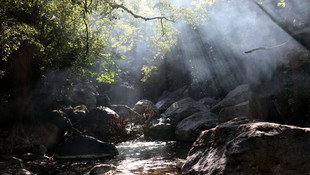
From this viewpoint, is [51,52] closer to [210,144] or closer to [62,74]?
[62,74]

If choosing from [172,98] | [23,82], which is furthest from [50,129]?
[172,98]

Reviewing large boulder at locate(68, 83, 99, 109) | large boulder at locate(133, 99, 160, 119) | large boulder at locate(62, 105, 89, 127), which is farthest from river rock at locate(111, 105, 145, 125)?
large boulder at locate(62, 105, 89, 127)

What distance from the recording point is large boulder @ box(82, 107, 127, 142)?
13164 millimetres

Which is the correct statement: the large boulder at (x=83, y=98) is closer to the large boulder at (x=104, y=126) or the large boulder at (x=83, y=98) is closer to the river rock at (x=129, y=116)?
the river rock at (x=129, y=116)

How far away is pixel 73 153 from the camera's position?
885 centimetres

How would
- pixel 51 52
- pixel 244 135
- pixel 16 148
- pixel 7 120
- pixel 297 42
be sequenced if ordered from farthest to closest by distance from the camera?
pixel 51 52 < pixel 7 120 < pixel 16 148 < pixel 297 42 < pixel 244 135

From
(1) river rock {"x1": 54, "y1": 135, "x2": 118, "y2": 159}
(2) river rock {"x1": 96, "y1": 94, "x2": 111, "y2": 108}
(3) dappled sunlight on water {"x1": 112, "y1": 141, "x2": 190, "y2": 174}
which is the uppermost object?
(2) river rock {"x1": 96, "y1": 94, "x2": 111, "y2": 108}

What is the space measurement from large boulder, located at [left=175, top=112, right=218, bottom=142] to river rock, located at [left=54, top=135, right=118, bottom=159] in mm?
3840

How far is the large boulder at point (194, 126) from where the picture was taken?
11.1 metres

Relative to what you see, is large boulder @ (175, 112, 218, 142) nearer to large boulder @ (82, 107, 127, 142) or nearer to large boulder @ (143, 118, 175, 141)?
large boulder @ (143, 118, 175, 141)

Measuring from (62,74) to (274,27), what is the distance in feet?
39.5

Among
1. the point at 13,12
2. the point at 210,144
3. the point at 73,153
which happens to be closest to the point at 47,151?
the point at 73,153

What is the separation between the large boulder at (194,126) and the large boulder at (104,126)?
3.76m

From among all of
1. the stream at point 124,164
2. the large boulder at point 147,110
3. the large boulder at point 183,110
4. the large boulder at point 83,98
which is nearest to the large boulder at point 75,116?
the large boulder at point 83,98
